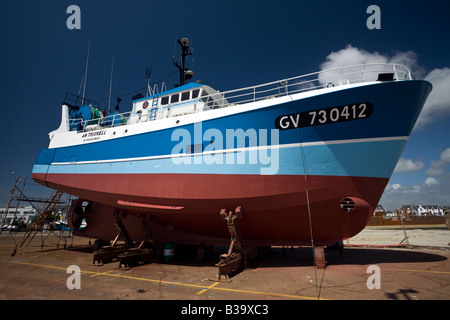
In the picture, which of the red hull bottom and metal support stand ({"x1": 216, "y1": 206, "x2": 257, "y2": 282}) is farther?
the red hull bottom

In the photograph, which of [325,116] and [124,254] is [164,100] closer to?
[124,254]

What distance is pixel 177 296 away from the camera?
5.50 metres

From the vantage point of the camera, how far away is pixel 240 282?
22.0 feet

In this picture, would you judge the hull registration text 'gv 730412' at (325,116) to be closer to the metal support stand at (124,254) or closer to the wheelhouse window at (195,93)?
the wheelhouse window at (195,93)

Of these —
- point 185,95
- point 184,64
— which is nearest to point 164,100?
point 185,95

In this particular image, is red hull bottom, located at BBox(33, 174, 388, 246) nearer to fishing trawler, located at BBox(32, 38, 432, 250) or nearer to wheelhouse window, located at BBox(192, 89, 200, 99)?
fishing trawler, located at BBox(32, 38, 432, 250)

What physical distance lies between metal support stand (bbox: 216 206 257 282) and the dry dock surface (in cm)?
32

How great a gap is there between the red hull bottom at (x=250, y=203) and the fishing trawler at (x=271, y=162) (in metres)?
0.04

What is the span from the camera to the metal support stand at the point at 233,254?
278 inches

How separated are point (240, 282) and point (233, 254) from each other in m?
1.34

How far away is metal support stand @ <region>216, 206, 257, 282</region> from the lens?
278 inches

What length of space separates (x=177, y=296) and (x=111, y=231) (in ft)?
32.2

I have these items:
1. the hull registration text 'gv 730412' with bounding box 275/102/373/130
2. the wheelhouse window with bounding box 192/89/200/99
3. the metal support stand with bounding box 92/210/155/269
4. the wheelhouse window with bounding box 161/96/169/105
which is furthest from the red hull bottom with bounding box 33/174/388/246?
the wheelhouse window with bounding box 192/89/200/99
